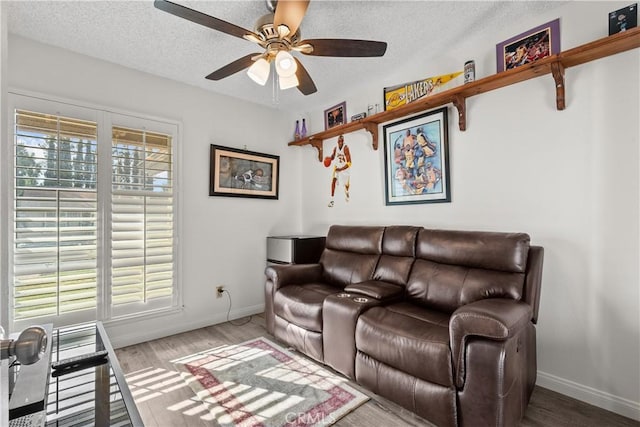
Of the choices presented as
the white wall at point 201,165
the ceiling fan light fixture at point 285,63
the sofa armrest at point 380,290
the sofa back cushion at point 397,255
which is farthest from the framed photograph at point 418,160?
the white wall at point 201,165

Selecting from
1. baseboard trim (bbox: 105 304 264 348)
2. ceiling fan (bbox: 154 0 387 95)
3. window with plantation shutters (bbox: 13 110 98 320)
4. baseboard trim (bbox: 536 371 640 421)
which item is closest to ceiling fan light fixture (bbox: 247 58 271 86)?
ceiling fan (bbox: 154 0 387 95)

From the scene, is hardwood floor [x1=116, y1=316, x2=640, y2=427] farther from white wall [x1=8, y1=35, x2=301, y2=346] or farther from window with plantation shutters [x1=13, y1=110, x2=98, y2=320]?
window with plantation shutters [x1=13, y1=110, x2=98, y2=320]

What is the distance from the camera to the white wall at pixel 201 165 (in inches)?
95.4

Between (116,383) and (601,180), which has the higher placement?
(601,180)

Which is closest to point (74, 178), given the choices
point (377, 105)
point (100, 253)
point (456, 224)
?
point (100, 253)

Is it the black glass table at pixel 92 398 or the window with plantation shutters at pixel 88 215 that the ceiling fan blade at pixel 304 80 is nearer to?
the window with plantation shutters at pixel 88 215

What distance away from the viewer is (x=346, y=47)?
1824 millimetres

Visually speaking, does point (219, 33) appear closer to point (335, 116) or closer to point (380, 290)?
point (335, 116)

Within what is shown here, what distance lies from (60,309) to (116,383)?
1683 millimetres

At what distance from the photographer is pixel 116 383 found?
1.17m

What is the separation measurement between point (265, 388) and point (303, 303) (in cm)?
63

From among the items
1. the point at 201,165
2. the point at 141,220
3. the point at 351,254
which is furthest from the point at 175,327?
the point at 351,254

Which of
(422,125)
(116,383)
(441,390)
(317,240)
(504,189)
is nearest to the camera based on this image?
(116,383)

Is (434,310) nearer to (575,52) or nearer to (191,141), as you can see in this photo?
(575,52)
